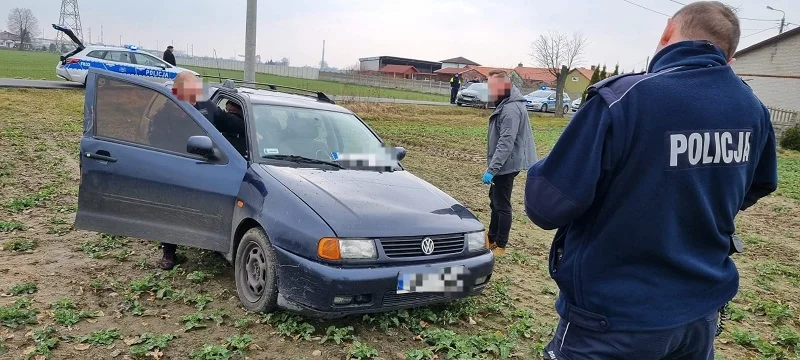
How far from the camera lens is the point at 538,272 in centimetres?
514

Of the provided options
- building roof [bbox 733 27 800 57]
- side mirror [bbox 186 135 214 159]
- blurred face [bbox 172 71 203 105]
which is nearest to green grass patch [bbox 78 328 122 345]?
side mirror [bbox 186 135 214 159]

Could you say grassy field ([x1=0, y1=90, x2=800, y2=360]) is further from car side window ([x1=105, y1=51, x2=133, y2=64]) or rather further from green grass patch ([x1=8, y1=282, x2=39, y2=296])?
car side window ([x1=105, y1=51, x2=133, y2=64])

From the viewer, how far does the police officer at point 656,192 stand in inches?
65.2

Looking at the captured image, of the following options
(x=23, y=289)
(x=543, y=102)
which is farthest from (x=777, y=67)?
(x=23, y=289)

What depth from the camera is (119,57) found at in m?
16.9

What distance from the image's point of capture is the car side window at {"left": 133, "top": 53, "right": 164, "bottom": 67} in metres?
17.0

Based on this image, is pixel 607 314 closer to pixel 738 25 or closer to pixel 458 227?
pixel 738 25

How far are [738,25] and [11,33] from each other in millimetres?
126513

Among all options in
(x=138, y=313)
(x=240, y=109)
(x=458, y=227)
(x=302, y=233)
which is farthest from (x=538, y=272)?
(x=138, y=313)

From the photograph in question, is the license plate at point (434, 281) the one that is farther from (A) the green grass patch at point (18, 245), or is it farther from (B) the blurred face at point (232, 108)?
(A) the green grass patch at point (18, 245)

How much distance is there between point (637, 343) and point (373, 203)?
216 centimetres

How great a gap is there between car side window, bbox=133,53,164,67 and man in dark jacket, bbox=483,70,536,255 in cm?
1503

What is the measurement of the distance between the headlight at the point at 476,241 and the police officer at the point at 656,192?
1.94 meters

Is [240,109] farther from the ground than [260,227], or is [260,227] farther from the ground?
[240,109]
